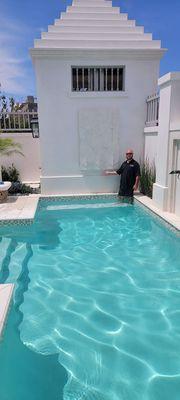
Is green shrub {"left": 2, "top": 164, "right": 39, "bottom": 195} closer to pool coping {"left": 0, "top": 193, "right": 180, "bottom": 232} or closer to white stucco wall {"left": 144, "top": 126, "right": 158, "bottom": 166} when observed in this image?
pool coping {"left": 0, "top": 193, "right": 180, "bottom": 232}

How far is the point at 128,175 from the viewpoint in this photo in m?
9.62

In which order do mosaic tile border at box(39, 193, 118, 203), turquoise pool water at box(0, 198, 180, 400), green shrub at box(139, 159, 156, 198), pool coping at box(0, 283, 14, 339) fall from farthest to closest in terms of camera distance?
mosaic tile border at box(39, 193, 118, 203) → green shrub at box(139, 159, 156, 198) → pool coping at box(0, 283, 14, 339) → turquoise pool water at box(0, 198, 180, 400)

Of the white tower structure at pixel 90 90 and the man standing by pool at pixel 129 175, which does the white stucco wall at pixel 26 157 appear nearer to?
the white tower structure at pixel 90 90

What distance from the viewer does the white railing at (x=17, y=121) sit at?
11.0 m

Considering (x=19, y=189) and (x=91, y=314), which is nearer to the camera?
(x=91, y=314)

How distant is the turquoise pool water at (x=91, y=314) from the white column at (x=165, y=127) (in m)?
1.07

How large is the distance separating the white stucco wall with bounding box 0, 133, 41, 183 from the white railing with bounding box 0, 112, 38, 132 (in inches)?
13.4

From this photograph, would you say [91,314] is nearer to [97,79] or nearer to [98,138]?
[98,138]

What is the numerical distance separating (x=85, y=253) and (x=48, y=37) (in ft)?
22.6

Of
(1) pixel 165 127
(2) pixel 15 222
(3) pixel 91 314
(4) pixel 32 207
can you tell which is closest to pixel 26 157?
(4) pixel 32 207

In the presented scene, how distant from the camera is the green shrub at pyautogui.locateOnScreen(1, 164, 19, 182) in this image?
35.6 feet

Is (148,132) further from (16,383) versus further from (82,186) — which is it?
(16,383)

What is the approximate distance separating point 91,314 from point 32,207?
4.47 m

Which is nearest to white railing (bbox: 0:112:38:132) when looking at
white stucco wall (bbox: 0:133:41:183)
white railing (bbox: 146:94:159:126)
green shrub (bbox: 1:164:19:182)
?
white stucco wall (bbox: 0:133:41:183)
